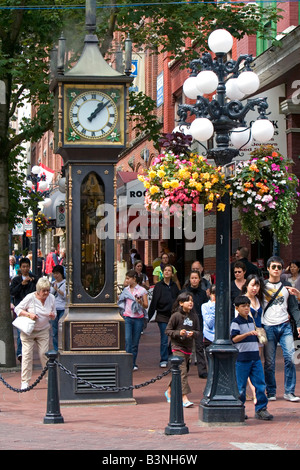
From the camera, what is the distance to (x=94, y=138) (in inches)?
484

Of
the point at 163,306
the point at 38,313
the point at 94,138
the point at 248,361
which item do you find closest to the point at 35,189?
the point at 163,306

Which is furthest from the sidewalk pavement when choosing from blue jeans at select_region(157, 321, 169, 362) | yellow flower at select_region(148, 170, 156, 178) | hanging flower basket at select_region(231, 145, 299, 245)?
yellow flower at select_region(148, 170, 156, 178)

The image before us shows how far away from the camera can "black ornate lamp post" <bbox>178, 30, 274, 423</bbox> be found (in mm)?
10156

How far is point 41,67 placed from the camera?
17.1 metres

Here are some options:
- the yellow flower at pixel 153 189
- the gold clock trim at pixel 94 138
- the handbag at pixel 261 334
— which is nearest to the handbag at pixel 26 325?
the gold clock trim at pixel 94 138

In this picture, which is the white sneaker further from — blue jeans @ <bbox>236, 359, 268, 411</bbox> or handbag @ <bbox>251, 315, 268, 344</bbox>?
→ blue jeans @ <bbox>236, 359, 268, 411</bbox>

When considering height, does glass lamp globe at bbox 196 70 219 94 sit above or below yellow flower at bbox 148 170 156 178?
above

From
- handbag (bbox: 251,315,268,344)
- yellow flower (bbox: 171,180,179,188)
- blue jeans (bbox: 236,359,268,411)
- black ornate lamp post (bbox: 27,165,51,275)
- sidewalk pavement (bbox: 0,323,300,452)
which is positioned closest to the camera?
sidewalk pavement (bbox: 0,323,300,452)

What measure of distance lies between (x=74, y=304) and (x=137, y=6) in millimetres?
6652

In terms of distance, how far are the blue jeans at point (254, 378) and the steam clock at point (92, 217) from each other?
198 centimetres

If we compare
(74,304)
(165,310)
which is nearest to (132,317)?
(165,310)

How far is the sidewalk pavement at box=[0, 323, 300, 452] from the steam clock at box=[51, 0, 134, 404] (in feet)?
1.97

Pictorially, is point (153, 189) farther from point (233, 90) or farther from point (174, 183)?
point (233, 90)

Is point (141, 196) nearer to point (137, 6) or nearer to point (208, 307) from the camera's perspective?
point (137, 6)
